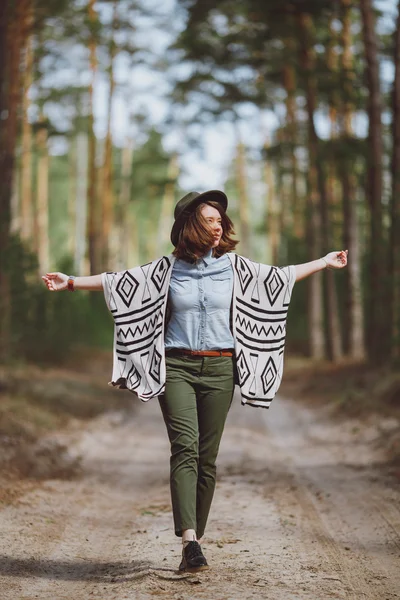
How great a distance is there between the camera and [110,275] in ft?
18.7

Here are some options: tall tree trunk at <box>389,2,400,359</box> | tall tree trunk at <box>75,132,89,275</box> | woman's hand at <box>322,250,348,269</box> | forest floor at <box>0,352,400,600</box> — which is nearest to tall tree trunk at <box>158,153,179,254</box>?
tall tree trunk at <box>75,132,89,275</box>

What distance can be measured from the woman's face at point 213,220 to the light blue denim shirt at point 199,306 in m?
0.11

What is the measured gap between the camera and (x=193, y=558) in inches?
213

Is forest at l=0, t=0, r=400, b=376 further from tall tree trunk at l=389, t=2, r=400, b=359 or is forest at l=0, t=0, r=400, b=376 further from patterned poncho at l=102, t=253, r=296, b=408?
patterned poncho at l=102, t=253, r=296, b=408

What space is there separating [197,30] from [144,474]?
1924cm

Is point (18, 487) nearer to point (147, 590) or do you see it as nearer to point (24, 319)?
point (147, 590)

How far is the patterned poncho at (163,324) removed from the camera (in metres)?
5.58

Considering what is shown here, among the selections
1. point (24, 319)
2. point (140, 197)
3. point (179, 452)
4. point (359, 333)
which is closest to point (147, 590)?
point (179, 452)

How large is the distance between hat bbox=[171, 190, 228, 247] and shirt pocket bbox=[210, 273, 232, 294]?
354 millimetres

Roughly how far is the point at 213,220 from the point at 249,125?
35.6m

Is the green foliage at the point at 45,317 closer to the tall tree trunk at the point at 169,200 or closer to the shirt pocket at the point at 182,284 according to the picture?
the tall tree trunk at the point at 169,200

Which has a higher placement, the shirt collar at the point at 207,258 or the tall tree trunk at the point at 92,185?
the tall tree trunk at the point at 92,185

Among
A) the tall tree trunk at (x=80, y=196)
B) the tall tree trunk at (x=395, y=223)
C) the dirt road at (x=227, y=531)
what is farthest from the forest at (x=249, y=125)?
the tall tree trunk at (x=80, y=196)

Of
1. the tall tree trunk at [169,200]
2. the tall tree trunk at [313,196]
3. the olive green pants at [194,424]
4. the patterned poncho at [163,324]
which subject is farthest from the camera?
the tall tree trunk at [169,200]
